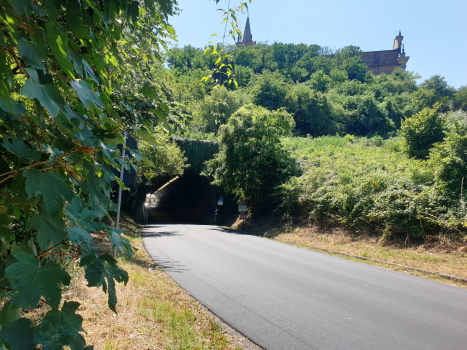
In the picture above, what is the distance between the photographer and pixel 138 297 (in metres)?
5.45

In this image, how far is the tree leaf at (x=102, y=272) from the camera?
1.21m

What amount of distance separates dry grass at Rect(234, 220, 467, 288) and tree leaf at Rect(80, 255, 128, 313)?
1034 cm

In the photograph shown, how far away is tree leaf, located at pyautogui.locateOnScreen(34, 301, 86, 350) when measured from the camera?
1.03 m

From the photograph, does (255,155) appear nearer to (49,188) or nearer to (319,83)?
(49,188)

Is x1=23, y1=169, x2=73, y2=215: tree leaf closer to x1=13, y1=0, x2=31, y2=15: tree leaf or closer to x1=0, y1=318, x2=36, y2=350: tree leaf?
x1=0, y1=318, x2=36, y2=350: tree leaf

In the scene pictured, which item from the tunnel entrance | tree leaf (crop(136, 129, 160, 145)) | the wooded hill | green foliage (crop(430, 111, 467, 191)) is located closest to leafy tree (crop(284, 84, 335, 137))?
the wooded hill

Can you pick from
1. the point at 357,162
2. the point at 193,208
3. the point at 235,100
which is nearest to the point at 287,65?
the point at 235,100

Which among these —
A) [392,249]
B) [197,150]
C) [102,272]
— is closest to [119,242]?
[102,272]

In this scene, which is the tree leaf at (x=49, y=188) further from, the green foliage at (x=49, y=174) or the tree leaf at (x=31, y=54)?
the tree leaf at (x=31, y=54)

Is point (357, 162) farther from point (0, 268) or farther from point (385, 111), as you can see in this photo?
point (385, 111)

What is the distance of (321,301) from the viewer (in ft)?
21.4

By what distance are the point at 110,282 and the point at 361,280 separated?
8422 mm

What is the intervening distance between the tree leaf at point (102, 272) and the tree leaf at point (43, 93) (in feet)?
1.81

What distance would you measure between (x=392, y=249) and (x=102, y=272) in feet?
44.7
